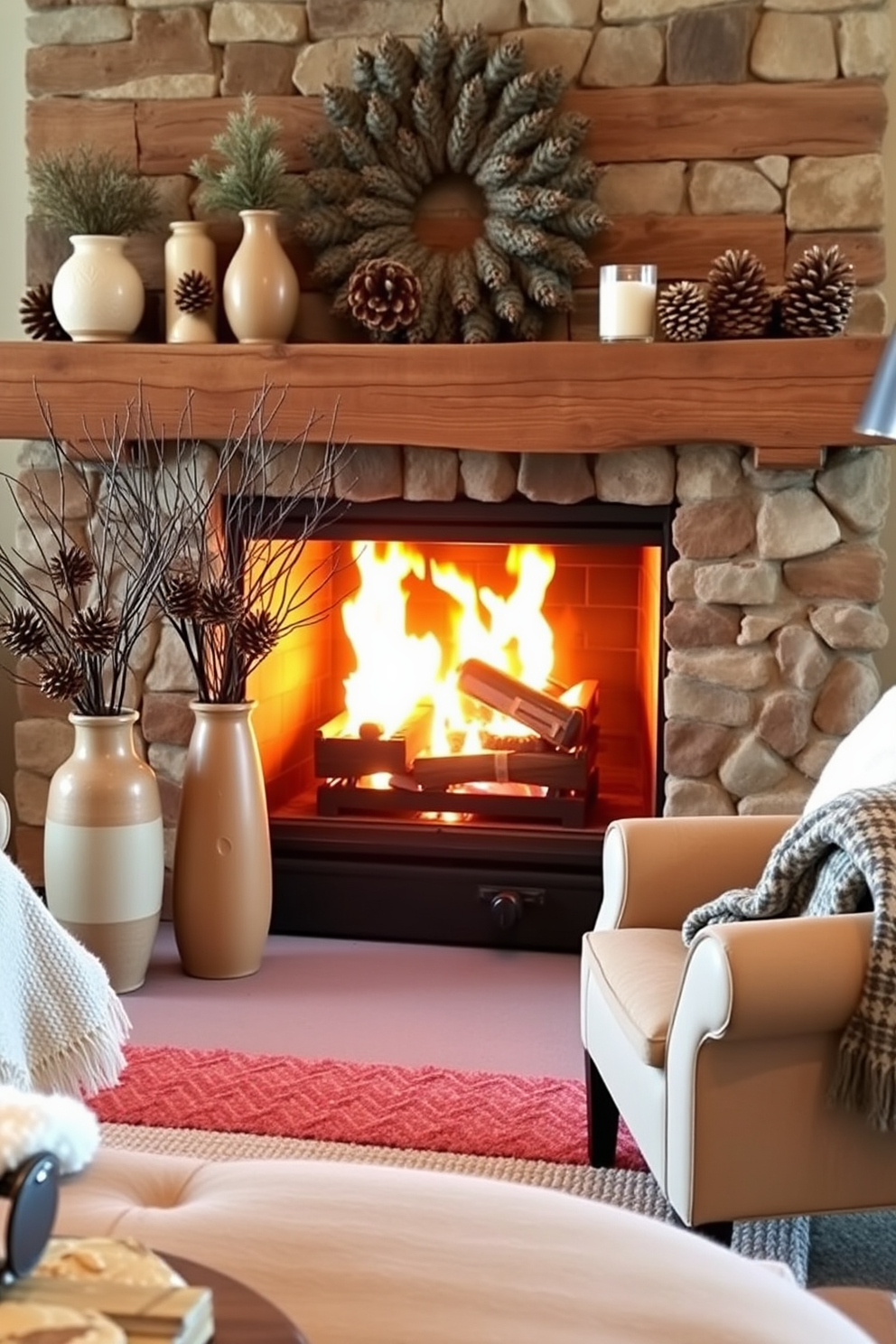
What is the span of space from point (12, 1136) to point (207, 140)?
→ 2924mm

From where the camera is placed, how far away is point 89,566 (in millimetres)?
3004

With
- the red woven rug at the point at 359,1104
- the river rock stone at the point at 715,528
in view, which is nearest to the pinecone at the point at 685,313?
the river rock stone at the point at 715,528

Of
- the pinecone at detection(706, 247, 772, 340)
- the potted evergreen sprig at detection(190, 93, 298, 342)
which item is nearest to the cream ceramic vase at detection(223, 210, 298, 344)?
the potted evergreen sprig at detection(190, 93, 298, 342)

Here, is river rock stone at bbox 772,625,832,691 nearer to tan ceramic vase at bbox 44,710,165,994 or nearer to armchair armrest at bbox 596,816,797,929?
armchair armrest at bbox 596,816,797,929

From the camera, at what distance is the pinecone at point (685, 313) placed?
312 cm

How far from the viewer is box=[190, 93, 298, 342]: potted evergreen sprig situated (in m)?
3.31

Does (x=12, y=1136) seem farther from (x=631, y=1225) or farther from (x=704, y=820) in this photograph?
(x=704, y=820)

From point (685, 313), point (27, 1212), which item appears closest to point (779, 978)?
point (27, 1212)

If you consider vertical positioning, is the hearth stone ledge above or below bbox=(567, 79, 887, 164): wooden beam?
below

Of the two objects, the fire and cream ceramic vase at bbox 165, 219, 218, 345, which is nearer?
cream ceramic vase at bbox 165, 219, 218, 345

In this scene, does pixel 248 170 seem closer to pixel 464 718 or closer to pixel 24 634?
pixel 24 634

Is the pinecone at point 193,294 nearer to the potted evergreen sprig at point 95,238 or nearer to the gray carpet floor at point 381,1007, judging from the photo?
the potted evergreen sprig at point 95,238

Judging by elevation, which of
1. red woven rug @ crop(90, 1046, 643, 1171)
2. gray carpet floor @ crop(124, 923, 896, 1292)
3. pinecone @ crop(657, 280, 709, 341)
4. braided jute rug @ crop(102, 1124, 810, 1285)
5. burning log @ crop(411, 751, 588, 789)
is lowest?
braided jute rug @ crop(102, 1124, 810, 1285)

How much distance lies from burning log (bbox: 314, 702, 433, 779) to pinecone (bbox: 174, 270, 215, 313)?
992 mm
